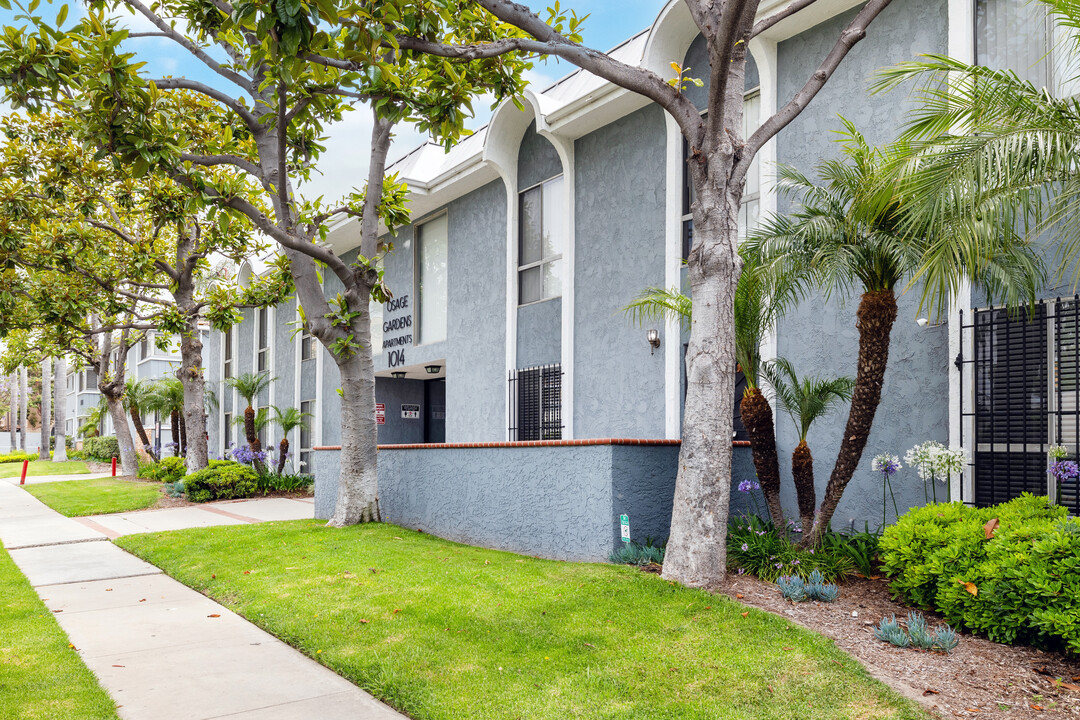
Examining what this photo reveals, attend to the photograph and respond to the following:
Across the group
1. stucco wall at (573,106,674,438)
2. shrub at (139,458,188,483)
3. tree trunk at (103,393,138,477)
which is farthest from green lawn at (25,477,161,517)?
stucco wall at (573,106,674,438)

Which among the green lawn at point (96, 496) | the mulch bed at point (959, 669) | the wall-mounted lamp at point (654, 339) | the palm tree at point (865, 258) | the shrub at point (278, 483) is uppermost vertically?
the palm tree at point (865, 258)

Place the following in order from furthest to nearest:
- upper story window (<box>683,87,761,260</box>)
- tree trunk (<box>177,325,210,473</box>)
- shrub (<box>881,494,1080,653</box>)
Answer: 1. tree trunk (<box>177,325,210,473</box>)
2. upper story window (<box>683,87,761,260</box>)
3. shrub (<box>881,494,1080,653</box>)

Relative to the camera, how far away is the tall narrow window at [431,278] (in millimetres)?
15898

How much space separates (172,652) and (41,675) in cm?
80

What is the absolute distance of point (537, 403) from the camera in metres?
12.7

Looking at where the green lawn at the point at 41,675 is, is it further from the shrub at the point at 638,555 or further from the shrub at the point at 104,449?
the shrub at the point at 104,449

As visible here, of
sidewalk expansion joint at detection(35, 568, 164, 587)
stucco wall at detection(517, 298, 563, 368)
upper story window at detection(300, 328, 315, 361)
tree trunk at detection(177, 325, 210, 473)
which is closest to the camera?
sidewalk expansion joint at detection(35, 568, 164, 587)

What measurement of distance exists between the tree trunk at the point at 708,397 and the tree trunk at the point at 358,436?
575 centimetres

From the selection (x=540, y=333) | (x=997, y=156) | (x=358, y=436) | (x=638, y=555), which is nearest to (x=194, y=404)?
(x=358, y=436)

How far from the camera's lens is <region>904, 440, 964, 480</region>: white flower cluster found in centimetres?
694

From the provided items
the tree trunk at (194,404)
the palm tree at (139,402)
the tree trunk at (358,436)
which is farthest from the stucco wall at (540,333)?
the palm tree at (139,402)

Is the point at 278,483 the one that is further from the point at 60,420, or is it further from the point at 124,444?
the point at 60,420

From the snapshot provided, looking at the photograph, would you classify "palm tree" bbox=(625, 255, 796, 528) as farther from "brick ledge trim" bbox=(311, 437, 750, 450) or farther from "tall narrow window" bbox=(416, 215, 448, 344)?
"tall narrow window" bbox=(416, 215, 448, 344)

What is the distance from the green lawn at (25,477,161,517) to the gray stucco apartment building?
503cm
